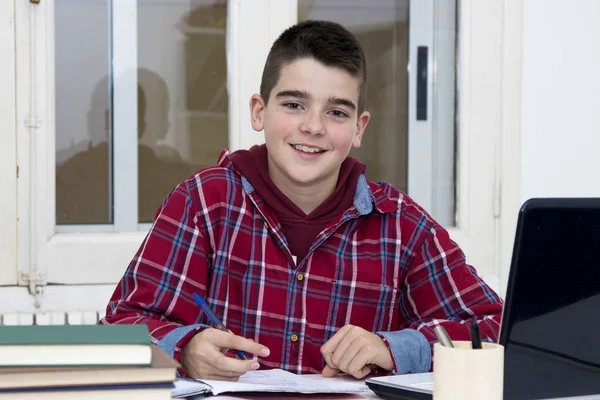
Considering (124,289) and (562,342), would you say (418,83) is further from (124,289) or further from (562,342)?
(562,342)

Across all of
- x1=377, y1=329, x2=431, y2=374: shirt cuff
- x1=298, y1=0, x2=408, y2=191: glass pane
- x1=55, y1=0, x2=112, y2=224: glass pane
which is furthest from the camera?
x1=298, y1=0, x2=408, y2=191: glass pane

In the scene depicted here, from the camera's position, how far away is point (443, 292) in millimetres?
1486

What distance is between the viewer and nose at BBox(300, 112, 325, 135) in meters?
1.52

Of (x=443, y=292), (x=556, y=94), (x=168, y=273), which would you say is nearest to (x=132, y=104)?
(x=168, y=273)

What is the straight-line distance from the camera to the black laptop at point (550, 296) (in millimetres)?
892

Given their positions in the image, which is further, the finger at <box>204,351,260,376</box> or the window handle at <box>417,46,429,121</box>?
the window handle at <box>417,46,429,121</box>

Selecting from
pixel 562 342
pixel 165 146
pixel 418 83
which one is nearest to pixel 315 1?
pixel 418 83

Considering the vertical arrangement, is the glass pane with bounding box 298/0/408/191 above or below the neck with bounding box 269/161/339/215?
above

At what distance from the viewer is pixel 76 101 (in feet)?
7.25

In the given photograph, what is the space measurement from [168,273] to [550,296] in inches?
29.1

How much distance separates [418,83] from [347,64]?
895 millimetres

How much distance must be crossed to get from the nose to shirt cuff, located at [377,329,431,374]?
0.44 metres

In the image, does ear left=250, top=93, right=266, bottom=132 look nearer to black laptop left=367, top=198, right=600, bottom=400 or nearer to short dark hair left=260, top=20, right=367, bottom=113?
short dark hair left=260, top=20, right=367, bottom=113

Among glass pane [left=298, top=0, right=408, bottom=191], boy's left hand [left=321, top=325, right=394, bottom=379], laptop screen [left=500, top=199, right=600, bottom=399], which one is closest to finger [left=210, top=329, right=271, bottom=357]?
boy's left hand [left=321, top=325, right=394, bottom=379]
